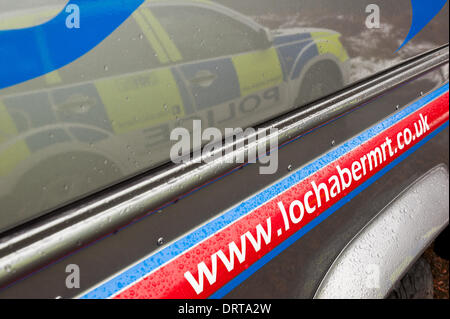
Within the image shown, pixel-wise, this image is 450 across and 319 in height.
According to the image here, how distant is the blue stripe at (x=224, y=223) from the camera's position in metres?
0.90

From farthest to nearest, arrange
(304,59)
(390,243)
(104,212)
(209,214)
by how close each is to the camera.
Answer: (390,243) < (304,59) < (209,214) < (104,212)

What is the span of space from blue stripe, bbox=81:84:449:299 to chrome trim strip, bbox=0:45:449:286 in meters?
0.11

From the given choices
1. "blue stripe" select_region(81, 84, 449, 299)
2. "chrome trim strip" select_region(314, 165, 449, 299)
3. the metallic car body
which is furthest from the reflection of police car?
"chrome trim strip" select_region(314, 165, 449, 299)

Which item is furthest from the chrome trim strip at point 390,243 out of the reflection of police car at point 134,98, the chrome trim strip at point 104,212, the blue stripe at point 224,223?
the reflection of police car at point 134,98

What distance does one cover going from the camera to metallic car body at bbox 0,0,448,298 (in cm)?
81

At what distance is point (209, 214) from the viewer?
1081 millimetres

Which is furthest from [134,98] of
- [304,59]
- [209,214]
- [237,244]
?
[304,59]

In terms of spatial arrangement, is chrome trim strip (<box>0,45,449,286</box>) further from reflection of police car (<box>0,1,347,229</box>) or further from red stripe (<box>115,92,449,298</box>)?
red stripe (<box>115,92,449,298</box>)

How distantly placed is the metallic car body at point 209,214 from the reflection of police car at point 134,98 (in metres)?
0.03

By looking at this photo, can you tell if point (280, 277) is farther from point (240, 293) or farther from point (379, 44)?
point (379, 44)

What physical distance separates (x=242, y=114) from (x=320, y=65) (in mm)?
366

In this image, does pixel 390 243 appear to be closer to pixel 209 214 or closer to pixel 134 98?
pixel 209 214

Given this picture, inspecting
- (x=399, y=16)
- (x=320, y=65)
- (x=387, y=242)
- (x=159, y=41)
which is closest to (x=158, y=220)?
(x=159, y=41)

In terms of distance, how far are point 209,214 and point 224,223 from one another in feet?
0.17
